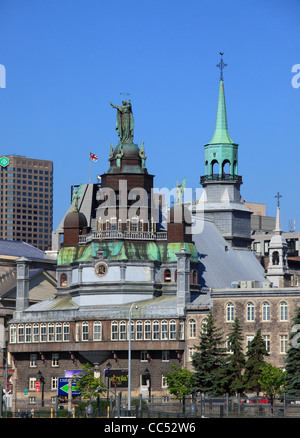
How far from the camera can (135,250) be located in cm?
17850

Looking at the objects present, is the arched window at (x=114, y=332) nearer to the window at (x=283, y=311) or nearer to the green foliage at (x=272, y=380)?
the window at (x=283, y=311)

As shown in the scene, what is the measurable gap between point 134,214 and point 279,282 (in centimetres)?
2521

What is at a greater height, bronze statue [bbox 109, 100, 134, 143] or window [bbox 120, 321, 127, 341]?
bronze statue [bbox 109, 100, 134, 143]

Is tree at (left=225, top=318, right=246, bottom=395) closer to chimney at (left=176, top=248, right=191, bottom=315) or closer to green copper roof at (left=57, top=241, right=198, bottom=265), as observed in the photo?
chimney at (left=176, top=248, right=191, bottom=315)

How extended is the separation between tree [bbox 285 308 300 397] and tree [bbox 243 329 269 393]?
3817 mm

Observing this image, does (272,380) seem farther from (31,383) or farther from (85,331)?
(31,383)

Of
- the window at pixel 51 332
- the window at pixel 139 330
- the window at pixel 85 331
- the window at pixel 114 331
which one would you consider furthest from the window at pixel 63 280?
the window at pixel 139 330

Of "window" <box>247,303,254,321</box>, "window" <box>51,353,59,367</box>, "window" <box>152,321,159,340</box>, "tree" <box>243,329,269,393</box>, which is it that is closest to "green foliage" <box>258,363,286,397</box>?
"tree" <box>243,329,269,393</box>

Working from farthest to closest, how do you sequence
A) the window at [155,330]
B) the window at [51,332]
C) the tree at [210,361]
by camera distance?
the window at [51,332] < the window at [155,330] < the tree at [210,361]

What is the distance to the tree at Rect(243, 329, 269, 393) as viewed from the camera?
15650 centimetres

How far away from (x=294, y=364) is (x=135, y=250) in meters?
34.2

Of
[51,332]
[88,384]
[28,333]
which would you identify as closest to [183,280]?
[51,332]

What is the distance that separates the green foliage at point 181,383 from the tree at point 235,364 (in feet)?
13.6

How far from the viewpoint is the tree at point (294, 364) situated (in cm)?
14662
